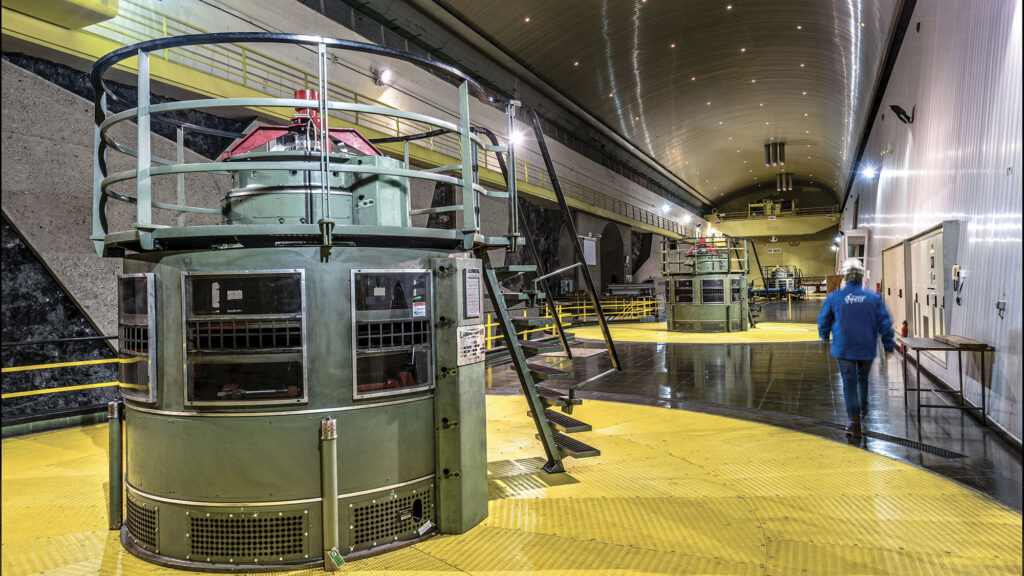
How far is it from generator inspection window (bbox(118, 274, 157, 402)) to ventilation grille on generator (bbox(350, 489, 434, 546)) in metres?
1.65

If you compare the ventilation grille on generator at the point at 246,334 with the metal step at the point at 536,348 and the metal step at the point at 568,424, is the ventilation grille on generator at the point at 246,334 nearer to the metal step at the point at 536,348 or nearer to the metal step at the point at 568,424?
the metal step at the point at 536,348

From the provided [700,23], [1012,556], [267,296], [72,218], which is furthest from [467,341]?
[700,23]

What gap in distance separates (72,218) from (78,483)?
466 centimetres

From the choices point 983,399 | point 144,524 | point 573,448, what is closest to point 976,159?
point 983,399

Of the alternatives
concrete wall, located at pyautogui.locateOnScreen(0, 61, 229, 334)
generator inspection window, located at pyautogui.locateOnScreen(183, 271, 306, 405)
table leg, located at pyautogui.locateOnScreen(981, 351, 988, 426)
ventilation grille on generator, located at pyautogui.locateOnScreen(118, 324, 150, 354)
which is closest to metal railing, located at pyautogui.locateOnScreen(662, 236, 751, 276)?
table leg, located at pyautogui.locateOnScreen(981, 351, 988, 426)

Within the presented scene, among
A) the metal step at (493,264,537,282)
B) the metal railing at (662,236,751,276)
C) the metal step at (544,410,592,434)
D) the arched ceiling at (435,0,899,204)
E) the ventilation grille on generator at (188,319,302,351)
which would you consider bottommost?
the metal step at (544,410,592,434)

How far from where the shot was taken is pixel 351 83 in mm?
16094

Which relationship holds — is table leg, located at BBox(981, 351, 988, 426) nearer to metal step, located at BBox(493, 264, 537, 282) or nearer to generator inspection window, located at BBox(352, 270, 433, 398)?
metal step, located at BBox(493, 264, 537, 282)

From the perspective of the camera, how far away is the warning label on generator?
4.61 meters

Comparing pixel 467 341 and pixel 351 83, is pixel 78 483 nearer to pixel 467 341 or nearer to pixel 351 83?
pixel 467 341

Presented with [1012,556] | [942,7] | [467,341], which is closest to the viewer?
[1012,556]

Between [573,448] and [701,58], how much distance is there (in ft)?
76.1

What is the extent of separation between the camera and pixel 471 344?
4727 mm

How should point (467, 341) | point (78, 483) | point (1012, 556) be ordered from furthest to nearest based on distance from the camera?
point (78, 483) → point (467, 341) → point (1012, 556)
